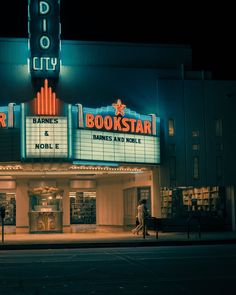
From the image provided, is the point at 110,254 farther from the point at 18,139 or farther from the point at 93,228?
the point at 93,228

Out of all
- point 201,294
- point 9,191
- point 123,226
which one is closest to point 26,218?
point 9,191

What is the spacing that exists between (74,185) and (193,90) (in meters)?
10.1

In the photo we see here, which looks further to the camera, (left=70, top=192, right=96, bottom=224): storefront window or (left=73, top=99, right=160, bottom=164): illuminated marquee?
(left=70, top=192, right=96, bottom=224): storefront window

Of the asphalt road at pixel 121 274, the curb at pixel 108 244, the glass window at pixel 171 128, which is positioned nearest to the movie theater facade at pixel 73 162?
the glass window at pixel 171 128

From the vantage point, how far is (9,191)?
38.1 meters

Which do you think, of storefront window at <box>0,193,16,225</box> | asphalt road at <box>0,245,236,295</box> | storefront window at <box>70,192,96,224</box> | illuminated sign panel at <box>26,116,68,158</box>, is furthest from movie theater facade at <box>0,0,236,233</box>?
asphalt road at <box>0,245,236,295</box>

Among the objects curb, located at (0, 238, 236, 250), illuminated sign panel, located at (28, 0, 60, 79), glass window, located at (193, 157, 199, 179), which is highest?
illuminated sign panel, located at (28, 0, 60, 79)

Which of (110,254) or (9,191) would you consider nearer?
(110,254)

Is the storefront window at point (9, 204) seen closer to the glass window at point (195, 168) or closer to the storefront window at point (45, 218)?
the storefront window at point (45, 218)

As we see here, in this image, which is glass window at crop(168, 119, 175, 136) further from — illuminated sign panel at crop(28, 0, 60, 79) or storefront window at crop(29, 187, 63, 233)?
storefront window at crop(29, 187, 63, 233)

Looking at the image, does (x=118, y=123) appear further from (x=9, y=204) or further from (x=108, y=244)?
(x=9, y=204)

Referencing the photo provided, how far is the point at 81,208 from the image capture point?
132 ft

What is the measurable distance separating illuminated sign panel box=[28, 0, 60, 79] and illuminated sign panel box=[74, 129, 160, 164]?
394 cm

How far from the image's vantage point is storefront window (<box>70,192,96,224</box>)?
131 ft
